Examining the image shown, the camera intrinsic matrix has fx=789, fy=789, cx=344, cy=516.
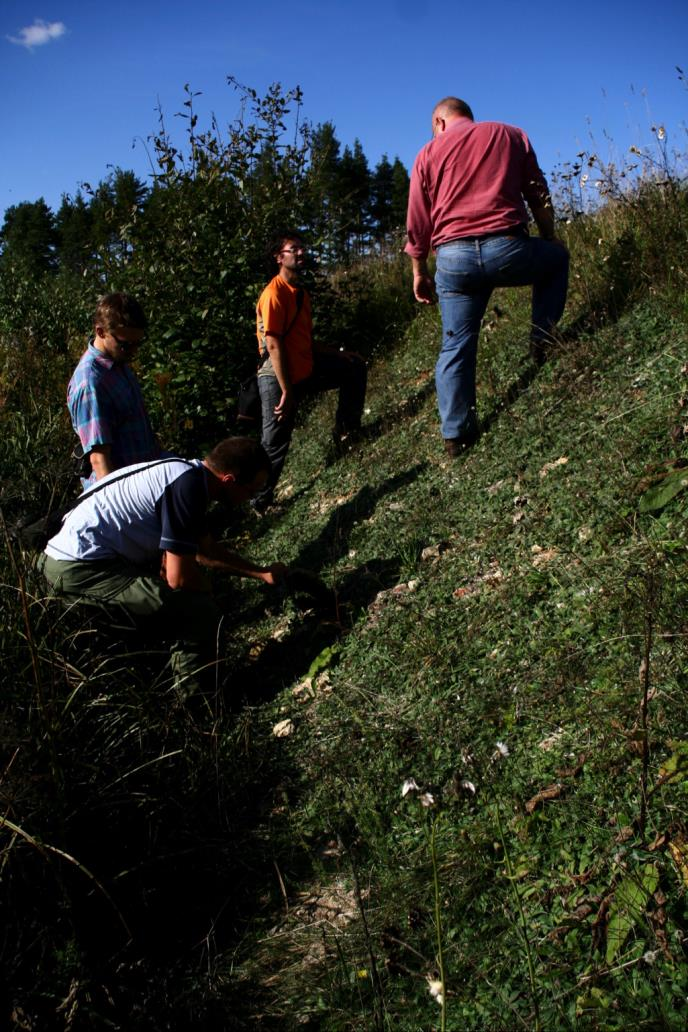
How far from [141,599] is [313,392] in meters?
3.29

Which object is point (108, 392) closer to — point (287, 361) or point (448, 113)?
point (287, 361)

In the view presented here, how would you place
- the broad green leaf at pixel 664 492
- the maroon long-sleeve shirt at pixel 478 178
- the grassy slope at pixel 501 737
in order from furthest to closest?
the maroon long-sleeve shirt at pixel 478 178, the broad green leaf at pixel 664 492, the grassy slope at pixel 501 737

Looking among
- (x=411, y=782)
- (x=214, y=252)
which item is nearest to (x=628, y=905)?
(x=411, y=782)

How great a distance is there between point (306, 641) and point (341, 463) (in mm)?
2623

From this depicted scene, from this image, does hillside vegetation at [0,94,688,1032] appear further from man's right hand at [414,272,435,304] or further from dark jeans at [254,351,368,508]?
dark jeans at [254,351,368,508]

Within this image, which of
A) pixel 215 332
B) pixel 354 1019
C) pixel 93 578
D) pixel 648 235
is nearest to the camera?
pixel 354 1019

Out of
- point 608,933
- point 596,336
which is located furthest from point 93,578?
point 596,336

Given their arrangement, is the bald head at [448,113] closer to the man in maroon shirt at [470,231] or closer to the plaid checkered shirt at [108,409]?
the man in maroon shirt at [470,231]

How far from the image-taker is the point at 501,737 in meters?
2.91

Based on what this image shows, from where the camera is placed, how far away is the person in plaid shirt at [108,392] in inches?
192

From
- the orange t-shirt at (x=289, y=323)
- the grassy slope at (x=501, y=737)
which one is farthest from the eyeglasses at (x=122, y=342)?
the grassy slope at (x=501, y=737)

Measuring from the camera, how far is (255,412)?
23.5ft

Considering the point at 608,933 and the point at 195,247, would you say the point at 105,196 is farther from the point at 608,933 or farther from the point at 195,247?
the point at 608,933

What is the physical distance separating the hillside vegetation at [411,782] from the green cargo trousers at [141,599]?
0.20 m
